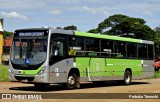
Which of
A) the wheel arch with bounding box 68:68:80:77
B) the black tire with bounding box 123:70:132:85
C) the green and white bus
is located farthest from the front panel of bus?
the black tire with bounding box 123:70:132:85

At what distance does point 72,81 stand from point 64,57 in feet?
4.83

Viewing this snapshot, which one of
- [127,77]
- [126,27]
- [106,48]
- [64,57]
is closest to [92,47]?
[106,48]

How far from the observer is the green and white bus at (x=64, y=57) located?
1966cm

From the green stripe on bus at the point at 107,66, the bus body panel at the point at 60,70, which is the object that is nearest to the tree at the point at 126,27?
the green stripe on bus at the point at 107,66

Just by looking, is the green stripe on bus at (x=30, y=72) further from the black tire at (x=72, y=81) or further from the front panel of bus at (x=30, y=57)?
the black tire at (x=72, y=81)

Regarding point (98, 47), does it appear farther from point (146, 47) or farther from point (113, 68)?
point (146, 47)

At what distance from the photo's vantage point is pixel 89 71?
22.8 m

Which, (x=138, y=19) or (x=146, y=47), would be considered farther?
(x=138, y=19)

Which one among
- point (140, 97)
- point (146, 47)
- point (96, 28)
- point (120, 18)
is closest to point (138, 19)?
point (120, 18)

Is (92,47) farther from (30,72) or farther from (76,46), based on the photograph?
(30,72)

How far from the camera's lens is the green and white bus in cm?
1966

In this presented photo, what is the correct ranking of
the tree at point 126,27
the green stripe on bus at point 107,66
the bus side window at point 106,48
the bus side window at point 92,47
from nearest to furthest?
the green stripe on bus at point 107,66 → the bus side window at point 92,47 → the bus side window at point 106,48 → the tree at point 126,27

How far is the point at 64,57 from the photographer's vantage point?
20625 mm

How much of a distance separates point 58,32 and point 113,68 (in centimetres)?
600
